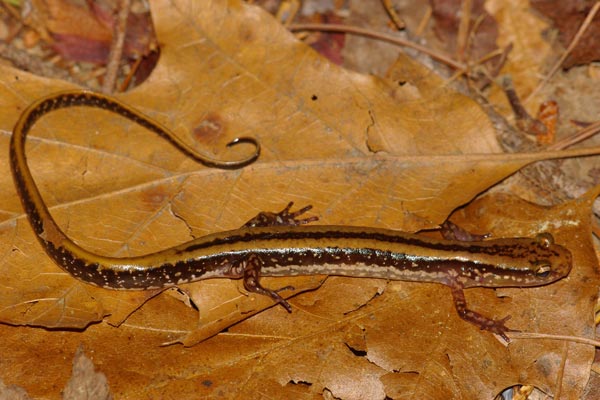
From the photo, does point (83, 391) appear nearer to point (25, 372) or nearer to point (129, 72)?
point (25, 372)

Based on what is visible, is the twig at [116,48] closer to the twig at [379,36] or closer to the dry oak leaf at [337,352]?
the twig at [379,36]

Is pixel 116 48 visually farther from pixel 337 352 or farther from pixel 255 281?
pixel 337 352

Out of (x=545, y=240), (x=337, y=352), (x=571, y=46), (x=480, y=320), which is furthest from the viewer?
(x=571, y=46)

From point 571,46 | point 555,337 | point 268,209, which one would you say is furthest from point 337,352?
point 571,46

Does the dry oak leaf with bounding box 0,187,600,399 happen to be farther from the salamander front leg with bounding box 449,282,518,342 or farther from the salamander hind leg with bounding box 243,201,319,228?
the salamander hind leg with bounding box 243,201,319,228

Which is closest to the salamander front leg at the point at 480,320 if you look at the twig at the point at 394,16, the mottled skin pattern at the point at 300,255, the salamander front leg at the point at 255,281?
the mottled skin pattern at the point at 300,255

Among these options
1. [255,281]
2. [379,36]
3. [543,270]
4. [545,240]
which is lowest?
[255,281]

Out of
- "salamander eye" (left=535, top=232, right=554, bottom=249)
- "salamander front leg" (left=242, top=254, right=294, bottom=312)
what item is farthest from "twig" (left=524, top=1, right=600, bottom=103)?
"salamander front leg" (left=242, top=254, right=294, bottom=312)
